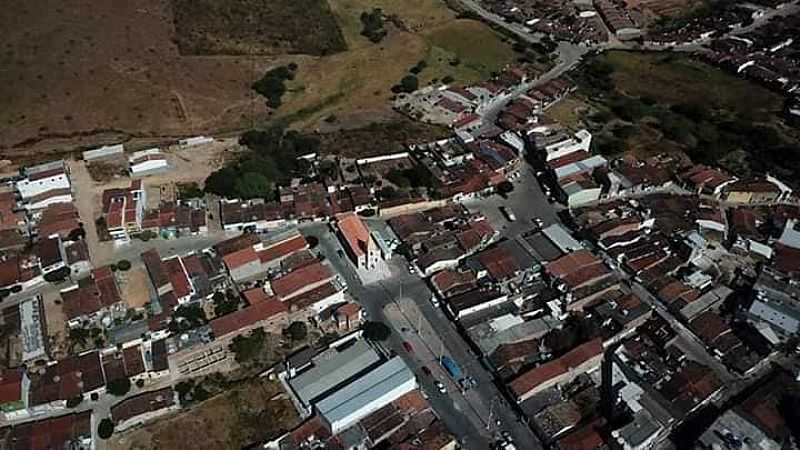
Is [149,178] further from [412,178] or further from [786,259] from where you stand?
[786,259]

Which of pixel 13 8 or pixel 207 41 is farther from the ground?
pixel 13 8

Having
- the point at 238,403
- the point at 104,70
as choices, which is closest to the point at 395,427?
the point at 238,403

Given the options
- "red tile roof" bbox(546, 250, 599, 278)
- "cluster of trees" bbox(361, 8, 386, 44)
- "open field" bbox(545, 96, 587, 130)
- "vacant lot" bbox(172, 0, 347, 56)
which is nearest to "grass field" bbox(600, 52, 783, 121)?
"open field" bbox(545, 96, 587, 130)

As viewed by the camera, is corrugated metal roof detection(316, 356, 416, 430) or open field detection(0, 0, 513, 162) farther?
open field detection(0, 0, 513, 162)

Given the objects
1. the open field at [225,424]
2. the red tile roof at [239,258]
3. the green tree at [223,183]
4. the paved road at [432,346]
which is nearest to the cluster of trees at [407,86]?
the green tree at [223,183]

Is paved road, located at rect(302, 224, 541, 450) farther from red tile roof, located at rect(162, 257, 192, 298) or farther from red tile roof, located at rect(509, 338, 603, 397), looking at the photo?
red tile roof, located at rect(162, 257, 192, 298)

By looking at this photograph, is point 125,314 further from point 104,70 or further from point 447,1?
point 447,1
